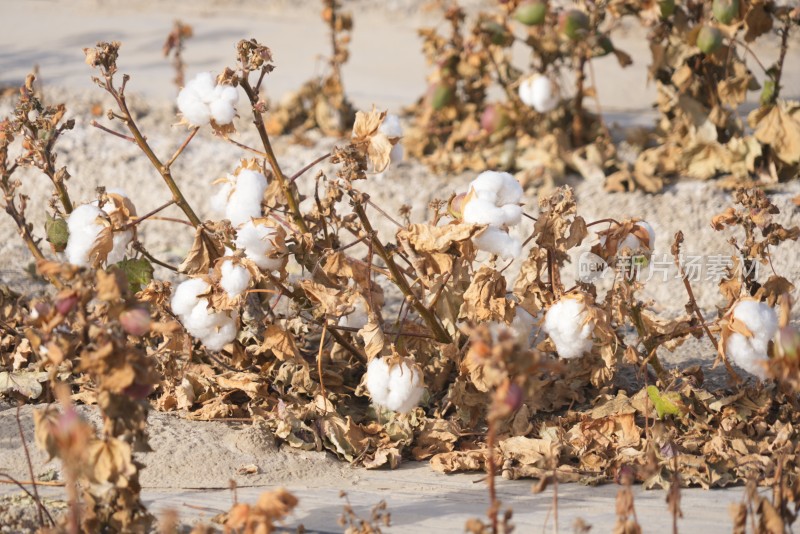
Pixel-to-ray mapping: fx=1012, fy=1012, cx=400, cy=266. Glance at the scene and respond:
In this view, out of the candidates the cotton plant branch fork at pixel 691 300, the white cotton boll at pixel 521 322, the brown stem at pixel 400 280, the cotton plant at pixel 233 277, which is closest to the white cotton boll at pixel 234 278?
the cotton plant at pixel 233 277

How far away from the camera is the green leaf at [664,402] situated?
71.7 inches

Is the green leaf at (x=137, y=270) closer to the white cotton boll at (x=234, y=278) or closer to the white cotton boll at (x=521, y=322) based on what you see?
the white cotton boll at (x=234, y=278)

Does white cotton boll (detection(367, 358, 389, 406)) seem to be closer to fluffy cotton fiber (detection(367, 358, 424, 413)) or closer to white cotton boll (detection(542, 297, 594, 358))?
fluffy cotton fiber (detection(367, 358, 424, 413))

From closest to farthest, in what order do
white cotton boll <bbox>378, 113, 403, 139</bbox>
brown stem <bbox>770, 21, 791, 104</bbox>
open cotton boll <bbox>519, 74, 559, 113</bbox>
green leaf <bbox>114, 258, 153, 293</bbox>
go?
white cotton boll <bbox>378, 113, 403, 139</bbox>, green leaf <bbox>114, 258, 153, 293</bbox>, brown stem <bbox>770, 21, 791, 104</bbox>, open cotton boll <bbox>519, 74, 559, 113</bbox>

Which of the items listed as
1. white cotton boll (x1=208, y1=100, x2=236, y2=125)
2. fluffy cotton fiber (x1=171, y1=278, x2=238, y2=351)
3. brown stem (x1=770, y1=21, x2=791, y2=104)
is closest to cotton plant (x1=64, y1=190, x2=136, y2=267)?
fluffy cotton fiber (x1=171, y1=278, x2=238, y2=351)

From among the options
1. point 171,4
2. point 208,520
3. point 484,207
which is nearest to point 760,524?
point 484,207

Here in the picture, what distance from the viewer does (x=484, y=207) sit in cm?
169

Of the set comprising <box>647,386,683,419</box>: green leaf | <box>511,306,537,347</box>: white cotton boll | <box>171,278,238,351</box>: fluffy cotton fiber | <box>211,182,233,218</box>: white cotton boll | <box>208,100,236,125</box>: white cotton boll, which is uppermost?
<box>208,100,236,125</box>: white cotton boll

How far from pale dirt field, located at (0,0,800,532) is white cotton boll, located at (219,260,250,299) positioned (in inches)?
12.1

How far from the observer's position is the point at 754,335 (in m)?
1.69

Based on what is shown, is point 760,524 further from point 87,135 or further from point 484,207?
point 87,135

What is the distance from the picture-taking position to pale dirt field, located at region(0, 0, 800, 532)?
5.49 feet

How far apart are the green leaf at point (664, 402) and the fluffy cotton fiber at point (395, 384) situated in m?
0.44

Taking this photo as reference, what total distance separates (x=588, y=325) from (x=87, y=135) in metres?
2.67
